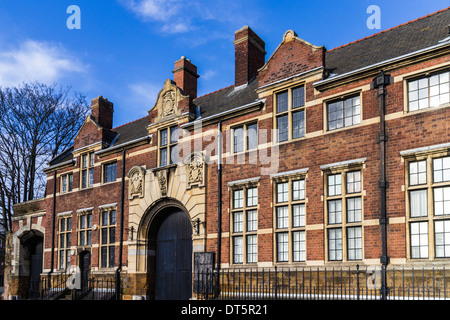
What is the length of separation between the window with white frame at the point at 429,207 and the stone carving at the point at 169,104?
11104mm

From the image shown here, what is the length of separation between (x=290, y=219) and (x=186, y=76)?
10.7 meters

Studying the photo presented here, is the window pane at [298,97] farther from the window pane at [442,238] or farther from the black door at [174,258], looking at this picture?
the black door at [174,258]

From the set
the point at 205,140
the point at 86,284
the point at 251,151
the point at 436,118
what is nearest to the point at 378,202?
the point at 436,118

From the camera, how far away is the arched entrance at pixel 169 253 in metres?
20.4

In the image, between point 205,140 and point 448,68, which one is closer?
point 448,68

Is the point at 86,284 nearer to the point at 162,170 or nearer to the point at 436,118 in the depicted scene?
the point at 162,170

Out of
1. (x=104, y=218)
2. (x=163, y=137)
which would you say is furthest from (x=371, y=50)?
(x=104, y=218)

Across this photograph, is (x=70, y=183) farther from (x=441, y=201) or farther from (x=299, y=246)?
(x=441, y=201)

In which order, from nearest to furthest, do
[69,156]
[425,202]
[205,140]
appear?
1. [425,202]
2. [205,140]
3. [69,156]

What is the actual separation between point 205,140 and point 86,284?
10171 mm

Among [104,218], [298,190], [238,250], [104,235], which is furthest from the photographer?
[104,218]

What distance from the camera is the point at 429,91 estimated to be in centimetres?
1430

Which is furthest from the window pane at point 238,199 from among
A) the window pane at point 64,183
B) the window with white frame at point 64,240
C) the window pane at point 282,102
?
the window pane at point 64,183

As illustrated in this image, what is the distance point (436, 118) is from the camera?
45.6 ft
